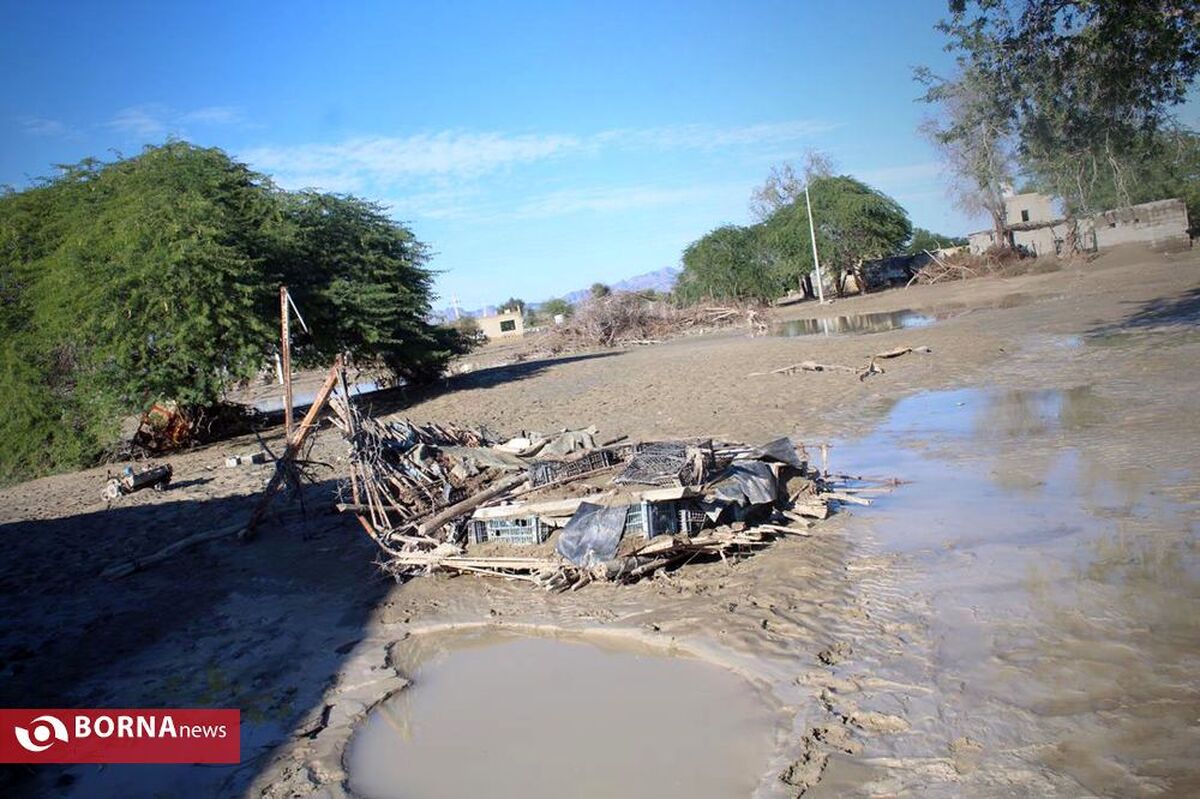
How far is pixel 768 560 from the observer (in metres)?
6.36

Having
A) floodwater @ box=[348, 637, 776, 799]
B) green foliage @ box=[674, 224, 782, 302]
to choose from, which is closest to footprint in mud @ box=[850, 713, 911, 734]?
floodwater @ box=[348, 637, 776, 799]

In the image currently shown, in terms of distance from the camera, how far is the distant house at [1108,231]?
32906mm

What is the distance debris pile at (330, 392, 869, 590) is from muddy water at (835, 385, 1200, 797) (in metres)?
0.98

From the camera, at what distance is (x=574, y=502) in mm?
6844

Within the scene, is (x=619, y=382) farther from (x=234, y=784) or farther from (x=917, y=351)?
(x=234, y=784)

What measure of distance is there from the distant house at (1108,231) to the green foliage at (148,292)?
31237 mm

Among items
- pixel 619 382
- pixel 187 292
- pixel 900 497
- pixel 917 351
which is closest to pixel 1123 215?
pixel 917 351

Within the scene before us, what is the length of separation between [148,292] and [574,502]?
1365cm

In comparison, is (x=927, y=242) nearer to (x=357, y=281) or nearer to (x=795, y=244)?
(x=795, y=244)

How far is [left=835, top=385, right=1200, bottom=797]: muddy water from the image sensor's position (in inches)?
131

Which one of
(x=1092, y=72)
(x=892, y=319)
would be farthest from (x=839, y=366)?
(x=892, y=319)

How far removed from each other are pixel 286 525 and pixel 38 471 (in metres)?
11.7

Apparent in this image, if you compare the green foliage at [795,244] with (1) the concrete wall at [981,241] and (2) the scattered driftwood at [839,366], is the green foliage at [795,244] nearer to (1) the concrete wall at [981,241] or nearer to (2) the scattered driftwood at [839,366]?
(1) the concrete wall at [981,241]

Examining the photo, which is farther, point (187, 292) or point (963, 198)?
point (963, 198)
